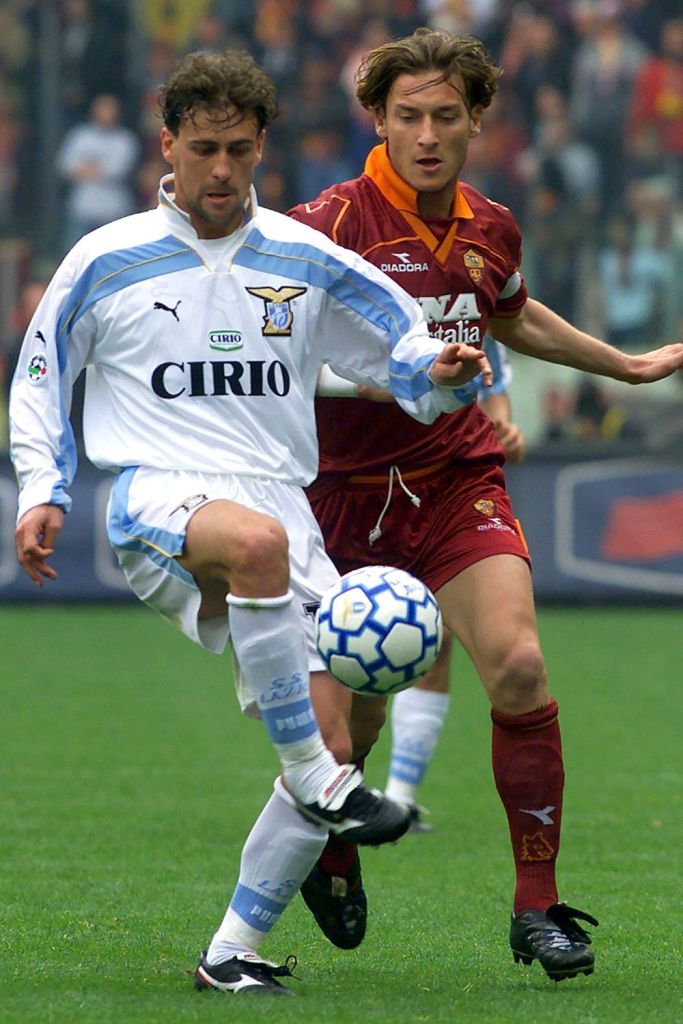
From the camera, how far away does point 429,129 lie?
5.18m

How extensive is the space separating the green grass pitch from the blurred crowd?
496cm

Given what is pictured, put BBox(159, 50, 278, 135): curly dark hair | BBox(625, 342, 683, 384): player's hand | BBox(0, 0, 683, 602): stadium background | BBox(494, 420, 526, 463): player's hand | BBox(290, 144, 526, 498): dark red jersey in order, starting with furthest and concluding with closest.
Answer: BBox(0, 0, 683, 602): stadium background → BBox(494, 420, 526, 463): player's hand → BBox(625, 342, 683, 384): player's hand → BBox(290, 144, 526, 498): dark red jersey → BBox(159, 50, 278, 135): curly dark hair

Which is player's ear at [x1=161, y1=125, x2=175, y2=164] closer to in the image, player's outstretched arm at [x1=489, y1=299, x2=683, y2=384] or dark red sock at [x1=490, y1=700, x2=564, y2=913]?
player's outstretched arm at [x1=489, y1=299, x2=683, y2=384]

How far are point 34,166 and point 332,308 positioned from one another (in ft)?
43.0

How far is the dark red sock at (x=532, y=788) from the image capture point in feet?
16.0

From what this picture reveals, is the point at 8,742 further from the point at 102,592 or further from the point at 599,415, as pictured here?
the point at 599,415

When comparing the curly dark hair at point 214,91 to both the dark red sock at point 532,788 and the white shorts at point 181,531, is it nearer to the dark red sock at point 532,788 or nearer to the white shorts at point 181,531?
the white shorts at point 181,531

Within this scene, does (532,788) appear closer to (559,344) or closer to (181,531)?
(181,531)

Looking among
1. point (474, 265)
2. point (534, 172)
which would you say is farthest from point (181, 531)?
point (534, 172)

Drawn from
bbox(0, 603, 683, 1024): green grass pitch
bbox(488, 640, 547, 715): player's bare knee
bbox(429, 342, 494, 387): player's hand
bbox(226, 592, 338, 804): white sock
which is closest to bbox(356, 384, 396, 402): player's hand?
bbox(429, 342, 494, 387): player's hand

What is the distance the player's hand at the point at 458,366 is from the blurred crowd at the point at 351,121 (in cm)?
1132

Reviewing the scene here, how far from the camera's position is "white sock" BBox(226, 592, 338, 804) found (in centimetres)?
427

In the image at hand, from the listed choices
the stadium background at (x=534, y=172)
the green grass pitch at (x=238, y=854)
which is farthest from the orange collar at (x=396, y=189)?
the stadium background at (x=534, y=172)

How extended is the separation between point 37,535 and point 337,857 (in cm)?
146
